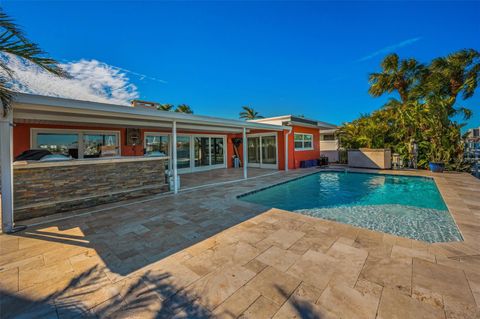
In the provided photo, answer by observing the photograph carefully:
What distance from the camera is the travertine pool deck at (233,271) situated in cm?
200

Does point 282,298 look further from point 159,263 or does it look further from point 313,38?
point 313,38

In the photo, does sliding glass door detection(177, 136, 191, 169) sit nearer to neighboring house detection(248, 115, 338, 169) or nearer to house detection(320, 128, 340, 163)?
neighboring house detection(248, 115, 338, 169)

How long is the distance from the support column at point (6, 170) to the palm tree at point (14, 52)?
81 centimetres

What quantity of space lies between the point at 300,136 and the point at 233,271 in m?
12.9

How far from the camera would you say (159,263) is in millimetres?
2828

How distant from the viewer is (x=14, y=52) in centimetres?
299

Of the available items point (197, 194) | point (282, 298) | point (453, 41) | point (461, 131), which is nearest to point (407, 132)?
point (461, 131)

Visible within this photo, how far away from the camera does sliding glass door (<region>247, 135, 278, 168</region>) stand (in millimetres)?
13696

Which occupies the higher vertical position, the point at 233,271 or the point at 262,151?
the point at 262,151

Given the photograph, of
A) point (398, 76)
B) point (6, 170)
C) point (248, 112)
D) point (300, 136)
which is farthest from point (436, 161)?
point (248, 112)

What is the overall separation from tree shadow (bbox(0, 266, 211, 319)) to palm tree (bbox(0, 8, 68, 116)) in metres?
3.27

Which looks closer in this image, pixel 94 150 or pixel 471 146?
pixel 94 150

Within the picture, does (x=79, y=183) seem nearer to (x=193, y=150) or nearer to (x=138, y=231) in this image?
(x=138, y=231)

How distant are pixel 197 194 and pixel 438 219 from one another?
21.6 feet
